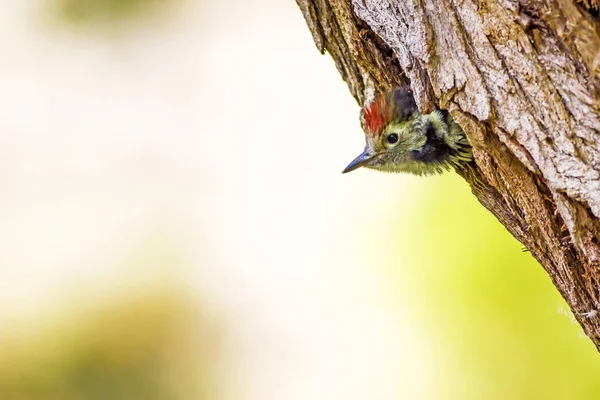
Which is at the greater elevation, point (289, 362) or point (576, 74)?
point (576, 74)

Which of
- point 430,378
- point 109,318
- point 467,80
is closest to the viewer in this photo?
point 467,80

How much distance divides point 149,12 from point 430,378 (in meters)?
4.73

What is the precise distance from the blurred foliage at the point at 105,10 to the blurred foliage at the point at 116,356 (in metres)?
2.97

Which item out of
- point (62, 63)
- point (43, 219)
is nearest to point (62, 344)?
point (43, 219)

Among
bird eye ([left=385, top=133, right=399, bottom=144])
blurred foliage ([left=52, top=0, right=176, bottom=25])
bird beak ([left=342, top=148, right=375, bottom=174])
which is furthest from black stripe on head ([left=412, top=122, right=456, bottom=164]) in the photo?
blurred foliage ([left=52, top=0, right=176, bottom=25])

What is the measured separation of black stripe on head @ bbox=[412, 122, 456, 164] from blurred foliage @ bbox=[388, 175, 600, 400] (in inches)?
111

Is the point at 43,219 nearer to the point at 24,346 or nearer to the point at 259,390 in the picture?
the point at 24,346

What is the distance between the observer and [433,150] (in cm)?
332

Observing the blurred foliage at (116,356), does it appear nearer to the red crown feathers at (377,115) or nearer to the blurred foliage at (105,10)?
the blurred foliage at (105,10)

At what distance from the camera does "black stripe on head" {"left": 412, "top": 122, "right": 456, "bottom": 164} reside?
322 cm

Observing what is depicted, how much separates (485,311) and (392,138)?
11.1ft

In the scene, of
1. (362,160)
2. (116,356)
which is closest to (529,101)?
(362,160)

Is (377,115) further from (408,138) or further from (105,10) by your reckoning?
(105,10)

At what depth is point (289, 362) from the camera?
7352 mm
